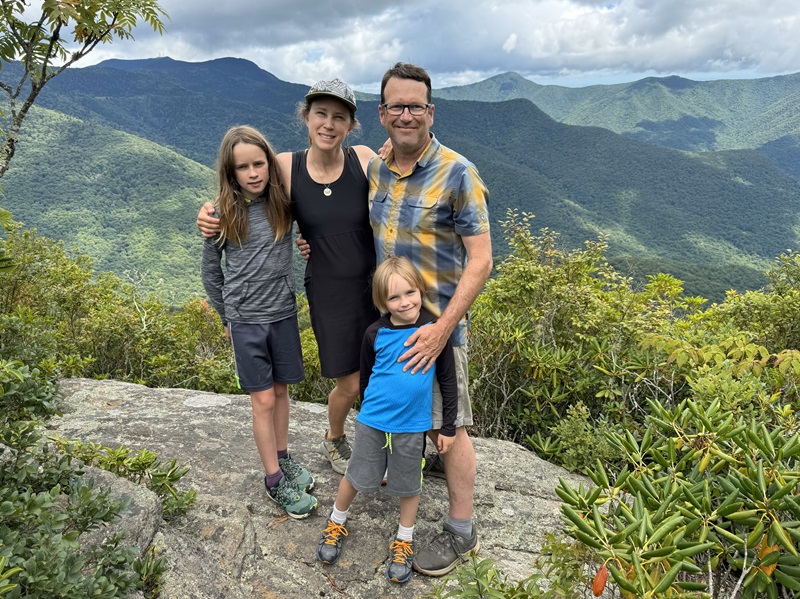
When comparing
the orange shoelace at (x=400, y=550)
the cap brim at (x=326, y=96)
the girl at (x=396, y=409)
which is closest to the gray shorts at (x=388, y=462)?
the girl at (x=396, y=409)

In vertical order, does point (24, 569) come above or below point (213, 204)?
below

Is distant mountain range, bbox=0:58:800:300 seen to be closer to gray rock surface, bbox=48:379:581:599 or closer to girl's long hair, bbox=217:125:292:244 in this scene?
gray rock surface, bbox=48:379:581:599

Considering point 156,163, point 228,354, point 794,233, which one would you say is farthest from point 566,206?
point 228,354

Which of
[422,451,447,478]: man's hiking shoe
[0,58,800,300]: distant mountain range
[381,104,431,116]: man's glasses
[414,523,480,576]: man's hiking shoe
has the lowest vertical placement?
[0,58,800,300]: distant mountain range

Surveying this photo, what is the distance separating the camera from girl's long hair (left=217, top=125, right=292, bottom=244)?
2807 mm

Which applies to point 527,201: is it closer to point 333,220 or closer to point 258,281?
point 333,220

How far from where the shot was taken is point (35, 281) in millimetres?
6840

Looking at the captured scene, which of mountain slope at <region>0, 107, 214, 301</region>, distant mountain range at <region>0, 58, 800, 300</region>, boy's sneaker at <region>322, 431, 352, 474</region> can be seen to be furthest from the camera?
distant mountain range at <region>0, 58, 800, 300</region>

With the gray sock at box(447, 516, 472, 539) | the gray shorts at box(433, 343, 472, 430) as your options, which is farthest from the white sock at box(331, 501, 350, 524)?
the gray shorts at box(433, 343, 472, 430)

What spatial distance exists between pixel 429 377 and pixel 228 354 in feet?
17.8

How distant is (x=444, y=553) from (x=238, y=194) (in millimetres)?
2268

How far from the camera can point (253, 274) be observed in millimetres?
2939

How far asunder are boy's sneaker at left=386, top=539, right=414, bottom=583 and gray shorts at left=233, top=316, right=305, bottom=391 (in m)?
1.10

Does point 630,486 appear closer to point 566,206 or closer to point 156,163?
point 156,163
